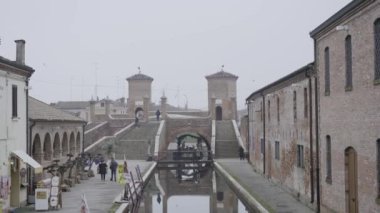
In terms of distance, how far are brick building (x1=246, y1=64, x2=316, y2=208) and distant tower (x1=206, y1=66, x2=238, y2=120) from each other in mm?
26074

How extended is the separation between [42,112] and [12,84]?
5.56 meters

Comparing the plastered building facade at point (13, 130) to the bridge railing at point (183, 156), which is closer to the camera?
the plastered building facade at point (13, 130)

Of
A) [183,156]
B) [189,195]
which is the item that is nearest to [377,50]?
[189,195]

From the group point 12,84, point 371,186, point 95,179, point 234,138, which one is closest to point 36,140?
point 12,84

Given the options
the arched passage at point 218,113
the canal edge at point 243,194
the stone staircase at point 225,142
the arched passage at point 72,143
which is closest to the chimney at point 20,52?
the arched passage at point 72,143

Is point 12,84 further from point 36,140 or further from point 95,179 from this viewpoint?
point 95,179

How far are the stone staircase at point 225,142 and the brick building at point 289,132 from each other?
12317 millimetres

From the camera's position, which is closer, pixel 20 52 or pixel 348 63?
pixel 348 63

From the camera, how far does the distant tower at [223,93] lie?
6200cm

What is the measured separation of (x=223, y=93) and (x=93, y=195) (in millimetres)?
40029

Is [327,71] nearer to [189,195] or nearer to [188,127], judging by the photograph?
[189,195]

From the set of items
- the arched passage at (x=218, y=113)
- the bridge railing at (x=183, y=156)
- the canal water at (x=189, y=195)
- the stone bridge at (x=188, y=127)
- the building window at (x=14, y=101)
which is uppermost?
the arched passage at (x=218, y=113)

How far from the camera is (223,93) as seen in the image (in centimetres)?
6275

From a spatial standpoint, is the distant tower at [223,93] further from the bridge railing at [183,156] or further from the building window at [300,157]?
the building window at [300,157]
